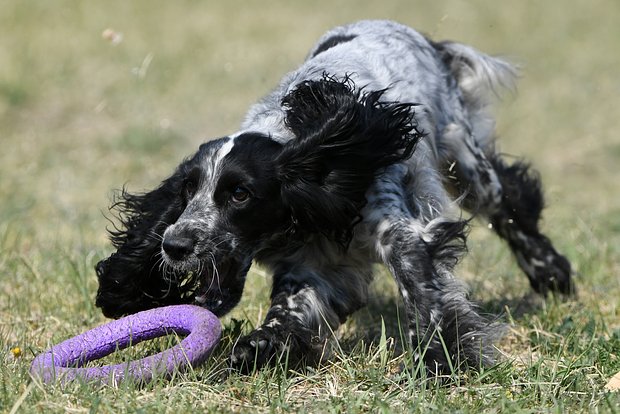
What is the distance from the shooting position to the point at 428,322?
147 inches

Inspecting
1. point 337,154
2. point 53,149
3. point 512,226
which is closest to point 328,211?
point 337,154

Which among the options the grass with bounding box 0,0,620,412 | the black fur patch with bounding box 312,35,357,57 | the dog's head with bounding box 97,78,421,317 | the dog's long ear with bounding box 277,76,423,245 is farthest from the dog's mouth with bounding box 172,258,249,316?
the black fur patch with bounding box 312,35,357,57

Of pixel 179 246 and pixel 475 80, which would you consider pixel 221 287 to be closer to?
pixel 179 246

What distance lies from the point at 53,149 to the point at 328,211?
22.0 feet

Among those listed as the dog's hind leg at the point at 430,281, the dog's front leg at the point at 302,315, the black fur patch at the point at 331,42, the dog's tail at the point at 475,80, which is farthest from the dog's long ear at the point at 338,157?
the dog's tail at the point at 475,80

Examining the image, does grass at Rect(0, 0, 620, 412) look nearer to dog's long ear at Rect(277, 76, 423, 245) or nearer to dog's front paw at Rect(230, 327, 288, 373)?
dog's front paw at Rect(230, 327, 288, 373)

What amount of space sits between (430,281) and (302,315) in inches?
22.4

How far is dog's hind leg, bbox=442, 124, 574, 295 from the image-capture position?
518 centimetres

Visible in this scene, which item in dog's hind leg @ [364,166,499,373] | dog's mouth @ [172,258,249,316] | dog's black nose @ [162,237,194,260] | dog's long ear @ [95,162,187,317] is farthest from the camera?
dog's long ear @ [95,162,187,317]

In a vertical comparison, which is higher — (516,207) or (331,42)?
(331,42)

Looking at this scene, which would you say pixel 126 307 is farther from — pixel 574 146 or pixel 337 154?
pixel 574 146

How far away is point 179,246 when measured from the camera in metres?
3.58

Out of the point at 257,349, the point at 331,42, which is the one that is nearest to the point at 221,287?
the point at 257,349

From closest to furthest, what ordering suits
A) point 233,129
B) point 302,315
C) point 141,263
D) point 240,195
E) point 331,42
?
A: 1. point 240,195
2. point 302,315
3. point 141,263
4. point 331,42
5. point 233,129
